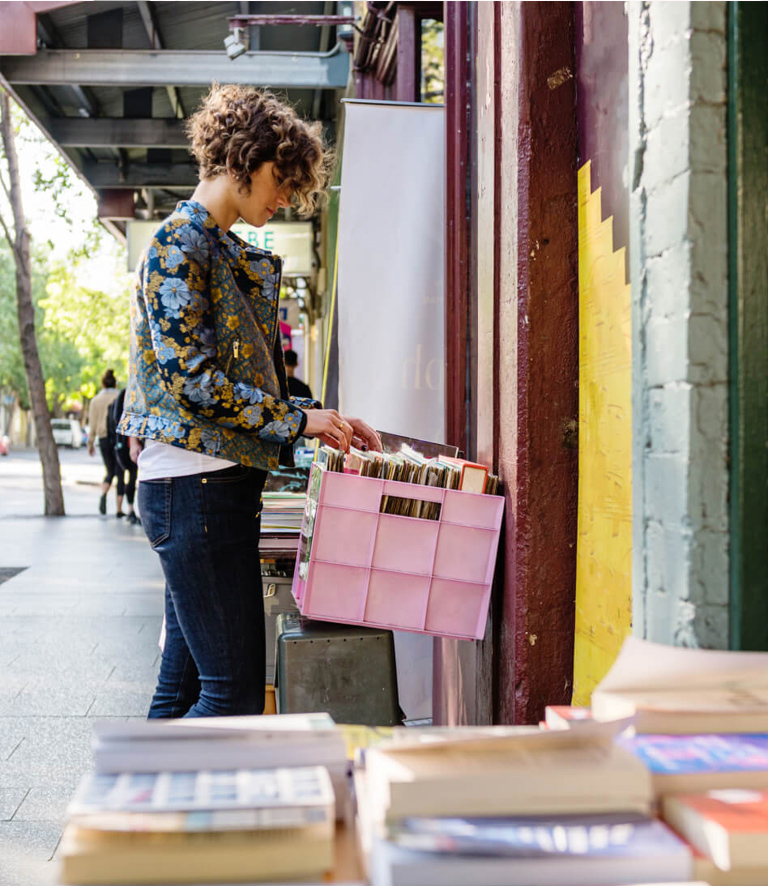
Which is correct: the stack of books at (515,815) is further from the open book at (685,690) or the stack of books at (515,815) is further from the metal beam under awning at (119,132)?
the metal beam under awning at (119,132)

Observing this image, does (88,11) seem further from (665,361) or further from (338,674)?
(665,361)

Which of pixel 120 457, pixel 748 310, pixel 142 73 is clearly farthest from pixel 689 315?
pixel 120 457

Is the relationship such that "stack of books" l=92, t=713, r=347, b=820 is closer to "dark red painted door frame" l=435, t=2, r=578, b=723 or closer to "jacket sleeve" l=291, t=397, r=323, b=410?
"dark red painted door frame" l=435, t=2, r=578, b=723

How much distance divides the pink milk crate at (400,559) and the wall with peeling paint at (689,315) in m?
1.10

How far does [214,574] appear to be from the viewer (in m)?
2.56

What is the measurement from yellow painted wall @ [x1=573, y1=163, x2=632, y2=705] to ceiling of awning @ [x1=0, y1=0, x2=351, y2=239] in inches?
243

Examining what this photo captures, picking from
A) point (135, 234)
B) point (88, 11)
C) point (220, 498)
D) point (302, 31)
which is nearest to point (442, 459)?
point (220, 498)

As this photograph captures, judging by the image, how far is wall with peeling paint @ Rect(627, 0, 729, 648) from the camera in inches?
62.6

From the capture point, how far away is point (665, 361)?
168cm

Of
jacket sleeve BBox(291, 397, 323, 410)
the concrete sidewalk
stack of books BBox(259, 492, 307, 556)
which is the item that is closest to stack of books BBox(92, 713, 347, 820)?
jacket sleeve BBox(291, 397, 323, 410)

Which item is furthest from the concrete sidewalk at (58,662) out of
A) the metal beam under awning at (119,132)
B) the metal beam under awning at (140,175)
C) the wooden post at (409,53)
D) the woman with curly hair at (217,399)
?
the metal beam under awning at (140,175)

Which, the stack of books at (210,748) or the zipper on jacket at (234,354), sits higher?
the zipper on jacket at (234,354)

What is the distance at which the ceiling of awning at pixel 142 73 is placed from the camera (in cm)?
830

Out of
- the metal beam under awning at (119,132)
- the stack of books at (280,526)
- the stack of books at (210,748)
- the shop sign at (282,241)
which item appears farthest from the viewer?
the shop sign at (282,241)
